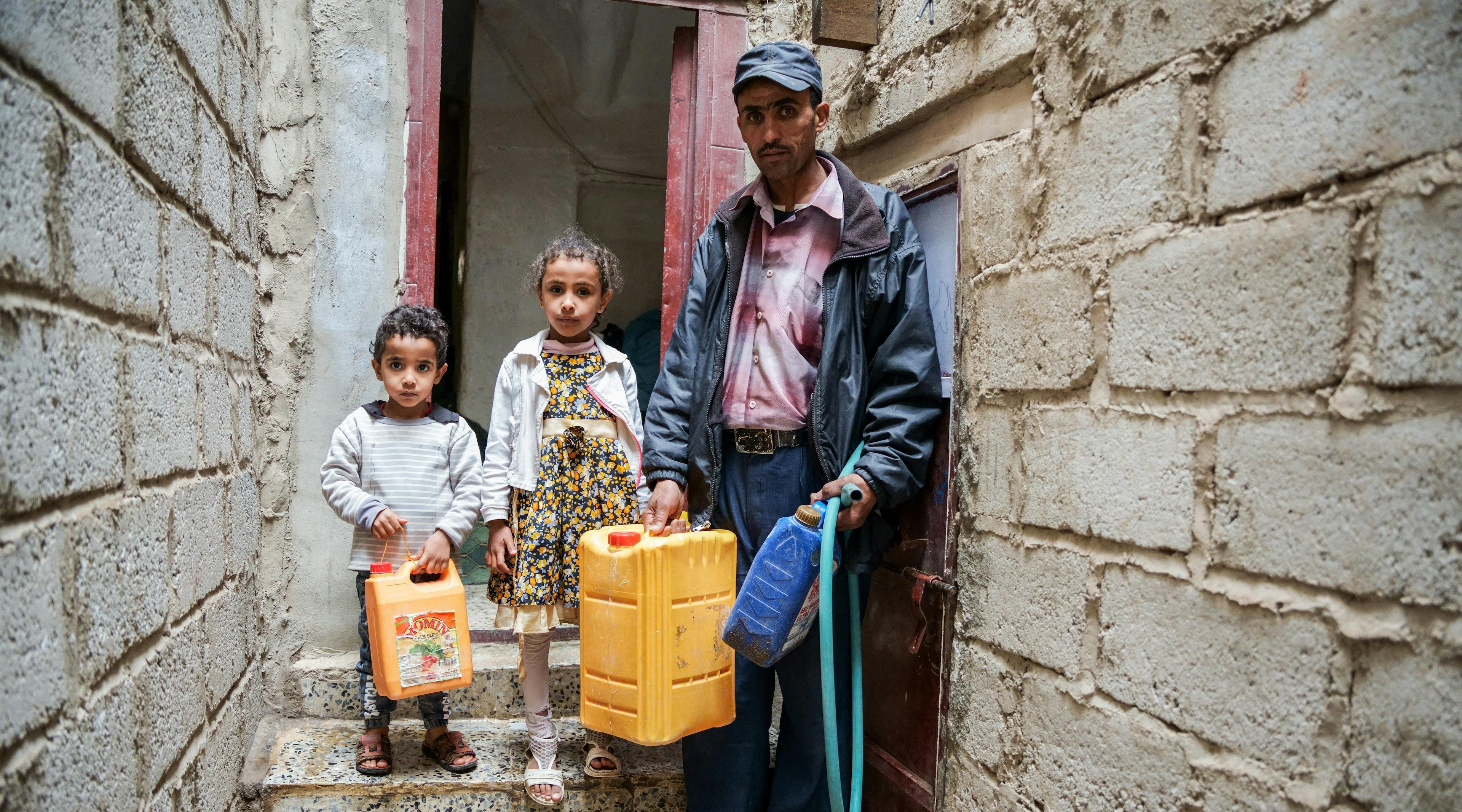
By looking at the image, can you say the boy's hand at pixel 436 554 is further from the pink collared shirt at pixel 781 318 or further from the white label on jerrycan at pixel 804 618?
the white label on jerrycan at pixel 804 618

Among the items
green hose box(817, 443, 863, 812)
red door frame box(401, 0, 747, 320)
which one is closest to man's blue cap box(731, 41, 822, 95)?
red door frame box(401, 0, 747, 320)

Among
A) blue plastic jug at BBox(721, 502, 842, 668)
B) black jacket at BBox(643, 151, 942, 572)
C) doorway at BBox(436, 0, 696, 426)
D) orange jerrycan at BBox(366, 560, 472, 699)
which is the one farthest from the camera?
doorway at BBox(436, 0, 696, 426)

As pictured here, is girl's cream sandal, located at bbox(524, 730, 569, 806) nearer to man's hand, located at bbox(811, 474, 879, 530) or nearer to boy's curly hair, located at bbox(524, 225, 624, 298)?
man's hand, located at bbox(811, 474, 879, 530)

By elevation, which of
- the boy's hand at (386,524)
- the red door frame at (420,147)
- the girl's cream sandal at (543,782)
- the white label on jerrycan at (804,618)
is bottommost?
the girl's cream sandal at (543,782)

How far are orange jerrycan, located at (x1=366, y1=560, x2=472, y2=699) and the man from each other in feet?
2.13

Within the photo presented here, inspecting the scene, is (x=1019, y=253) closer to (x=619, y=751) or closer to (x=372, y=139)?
(x=619, y=751)

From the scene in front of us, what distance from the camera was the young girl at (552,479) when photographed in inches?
106

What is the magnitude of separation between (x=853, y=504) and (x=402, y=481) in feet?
4.72

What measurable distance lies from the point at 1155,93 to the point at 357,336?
2.62 m

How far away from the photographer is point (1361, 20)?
4.29 ft

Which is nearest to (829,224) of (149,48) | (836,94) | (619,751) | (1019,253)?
(1019,253)

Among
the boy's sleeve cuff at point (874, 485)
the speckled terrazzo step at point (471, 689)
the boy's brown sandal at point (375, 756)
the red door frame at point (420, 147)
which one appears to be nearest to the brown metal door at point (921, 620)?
the boy's sleeve cuff at point (874, 485)

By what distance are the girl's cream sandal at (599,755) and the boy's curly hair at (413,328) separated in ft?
4.33

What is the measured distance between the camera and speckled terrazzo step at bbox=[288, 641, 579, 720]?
3045 mm
